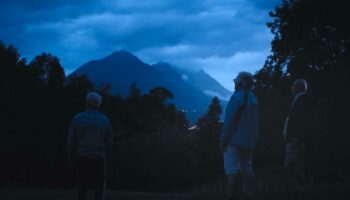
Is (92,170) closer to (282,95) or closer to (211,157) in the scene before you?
(282,95)

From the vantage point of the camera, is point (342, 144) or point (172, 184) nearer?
point (342, 144)

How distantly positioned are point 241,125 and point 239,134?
0.16 metres

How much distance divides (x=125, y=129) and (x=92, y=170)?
49.0 m

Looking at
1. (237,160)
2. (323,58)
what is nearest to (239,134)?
(237,160)

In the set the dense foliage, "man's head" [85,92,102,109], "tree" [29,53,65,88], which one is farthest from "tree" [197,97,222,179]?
"man's head" [85,92,102,109]

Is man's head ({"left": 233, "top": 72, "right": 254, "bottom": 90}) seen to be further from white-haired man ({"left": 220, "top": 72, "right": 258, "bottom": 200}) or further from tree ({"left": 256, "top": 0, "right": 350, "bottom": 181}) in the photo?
tree ({"left": 256, "top": 0, "right": 350, "bottom": 181})

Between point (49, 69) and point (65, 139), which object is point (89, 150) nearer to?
point (65, 139)

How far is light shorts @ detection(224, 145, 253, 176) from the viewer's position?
7.28 meters

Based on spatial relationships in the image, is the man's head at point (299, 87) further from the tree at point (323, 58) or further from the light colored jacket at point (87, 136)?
the tree at point (323, 58)

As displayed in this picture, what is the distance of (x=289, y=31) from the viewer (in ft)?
115

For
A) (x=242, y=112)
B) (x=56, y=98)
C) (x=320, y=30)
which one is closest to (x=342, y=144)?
(x=320, y=30)

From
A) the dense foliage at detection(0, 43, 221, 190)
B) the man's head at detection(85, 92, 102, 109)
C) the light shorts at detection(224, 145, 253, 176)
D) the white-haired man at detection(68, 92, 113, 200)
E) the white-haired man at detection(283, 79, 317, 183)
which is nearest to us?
the white-haired man at detection(68, 92, 113, 200)

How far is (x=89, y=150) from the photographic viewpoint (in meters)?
6.96

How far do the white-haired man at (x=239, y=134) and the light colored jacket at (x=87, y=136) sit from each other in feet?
6.15
